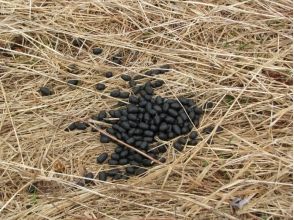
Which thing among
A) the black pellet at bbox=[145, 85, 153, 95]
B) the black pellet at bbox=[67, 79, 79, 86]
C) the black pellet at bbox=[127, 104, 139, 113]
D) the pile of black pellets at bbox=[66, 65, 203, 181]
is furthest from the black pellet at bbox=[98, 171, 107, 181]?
the black pellet at bbox=[67, 79, 79, 86]

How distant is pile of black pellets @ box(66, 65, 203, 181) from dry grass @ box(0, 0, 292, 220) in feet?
0.25

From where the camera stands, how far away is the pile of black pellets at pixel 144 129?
4.15 m

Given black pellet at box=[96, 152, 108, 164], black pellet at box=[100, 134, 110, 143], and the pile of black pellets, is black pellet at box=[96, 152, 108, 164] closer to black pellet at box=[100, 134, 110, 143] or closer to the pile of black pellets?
the pile of black pellets

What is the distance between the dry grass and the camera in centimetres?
395

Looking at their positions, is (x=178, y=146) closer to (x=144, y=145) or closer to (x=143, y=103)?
(x=144, y=145)

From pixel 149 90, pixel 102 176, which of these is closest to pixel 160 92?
pixel 149 90

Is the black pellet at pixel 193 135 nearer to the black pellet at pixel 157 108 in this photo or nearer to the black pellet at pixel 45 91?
the black pellet at pixel 157 108

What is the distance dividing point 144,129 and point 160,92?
37 centimetres

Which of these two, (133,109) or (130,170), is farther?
(133,109)

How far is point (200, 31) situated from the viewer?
15.5ft

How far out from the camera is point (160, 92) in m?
4.42

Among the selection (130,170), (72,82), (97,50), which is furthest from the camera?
(97,50)

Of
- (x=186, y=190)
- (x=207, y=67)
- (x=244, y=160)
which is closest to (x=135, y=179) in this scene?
(x=186, y=190)

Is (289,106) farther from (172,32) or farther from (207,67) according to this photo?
(172,32)
